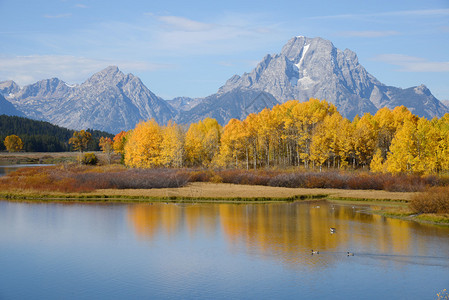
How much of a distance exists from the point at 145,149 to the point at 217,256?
247 feet

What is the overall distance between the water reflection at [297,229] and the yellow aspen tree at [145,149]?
161 ft

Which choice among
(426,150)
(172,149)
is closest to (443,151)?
(426,150)

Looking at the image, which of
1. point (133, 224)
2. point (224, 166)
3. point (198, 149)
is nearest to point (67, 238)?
point (133, 224)

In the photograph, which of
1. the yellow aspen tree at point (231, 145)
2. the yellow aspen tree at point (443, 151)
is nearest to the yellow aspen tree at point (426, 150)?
the yellow aspen tree at point (443, 151)

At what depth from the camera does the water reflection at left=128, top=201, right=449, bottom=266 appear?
31.2 meters

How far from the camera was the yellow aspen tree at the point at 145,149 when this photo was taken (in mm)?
101750

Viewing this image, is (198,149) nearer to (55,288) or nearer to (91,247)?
(91,247)

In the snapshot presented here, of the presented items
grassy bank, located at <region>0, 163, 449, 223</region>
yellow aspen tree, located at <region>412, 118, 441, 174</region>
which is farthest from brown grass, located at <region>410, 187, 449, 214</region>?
yellow aspen tree, located at <region>412, 118, 441, 174</region>

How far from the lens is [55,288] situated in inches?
964

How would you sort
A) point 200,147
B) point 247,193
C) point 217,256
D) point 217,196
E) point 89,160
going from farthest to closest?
point 89,160, point 200,147, point 247,193, point 217,196, point 217,256

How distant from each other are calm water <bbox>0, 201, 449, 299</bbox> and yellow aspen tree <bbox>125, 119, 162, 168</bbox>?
54465 millimetres

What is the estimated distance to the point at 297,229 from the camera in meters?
38.9

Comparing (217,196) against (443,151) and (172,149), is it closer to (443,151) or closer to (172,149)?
(443,151)

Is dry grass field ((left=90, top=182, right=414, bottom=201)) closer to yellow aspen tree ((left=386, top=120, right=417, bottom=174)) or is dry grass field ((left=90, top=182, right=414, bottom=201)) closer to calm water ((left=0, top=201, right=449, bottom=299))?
calm water ((left=0, top=201, right=449, bottom=299))
